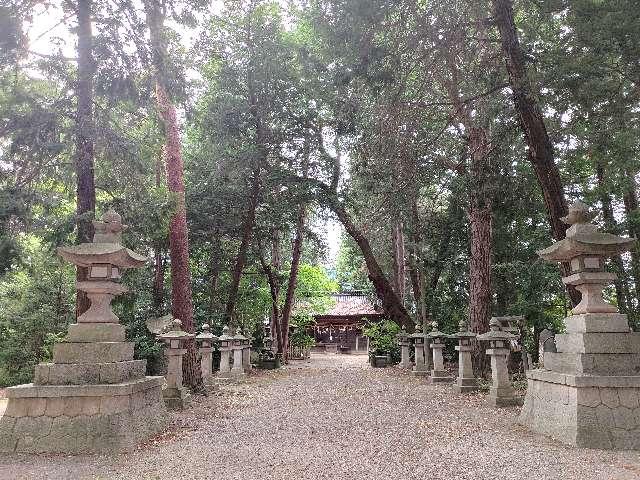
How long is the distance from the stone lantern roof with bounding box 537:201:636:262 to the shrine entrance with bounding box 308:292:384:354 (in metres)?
24.1

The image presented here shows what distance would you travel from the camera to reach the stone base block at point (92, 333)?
5.84m

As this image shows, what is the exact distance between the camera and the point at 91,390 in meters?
5.45

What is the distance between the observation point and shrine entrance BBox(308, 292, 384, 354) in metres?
31.5

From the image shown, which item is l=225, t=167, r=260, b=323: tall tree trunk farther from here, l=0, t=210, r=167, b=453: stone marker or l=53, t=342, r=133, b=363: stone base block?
l=53, t=342, r=133, b=363: stone base block

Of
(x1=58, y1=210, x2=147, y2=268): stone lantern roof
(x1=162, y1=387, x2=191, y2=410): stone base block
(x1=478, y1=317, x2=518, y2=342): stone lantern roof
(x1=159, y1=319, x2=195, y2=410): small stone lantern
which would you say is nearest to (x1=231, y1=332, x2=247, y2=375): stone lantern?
(x1=159, y1=319, x2=195, y2=410): small stone lantern

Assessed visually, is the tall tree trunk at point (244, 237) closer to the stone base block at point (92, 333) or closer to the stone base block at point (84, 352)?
the stone base block at point (92, 333)

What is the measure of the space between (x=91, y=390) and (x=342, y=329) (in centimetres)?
2779

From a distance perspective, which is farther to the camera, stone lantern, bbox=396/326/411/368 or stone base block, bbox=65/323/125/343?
stone lantern, bbox=396/326/411/368

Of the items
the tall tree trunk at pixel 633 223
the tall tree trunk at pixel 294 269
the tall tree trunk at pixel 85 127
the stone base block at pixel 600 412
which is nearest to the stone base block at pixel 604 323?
the stone base block at pixel 600 412

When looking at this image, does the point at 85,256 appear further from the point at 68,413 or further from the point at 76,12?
the point at 76,12

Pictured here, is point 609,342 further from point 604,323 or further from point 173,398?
point 173,398

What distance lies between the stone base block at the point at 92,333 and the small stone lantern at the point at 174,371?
2.75 meters

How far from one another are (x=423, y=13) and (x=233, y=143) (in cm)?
876

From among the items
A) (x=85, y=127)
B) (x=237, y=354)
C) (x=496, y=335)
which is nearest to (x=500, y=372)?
(x=496, y=335)
